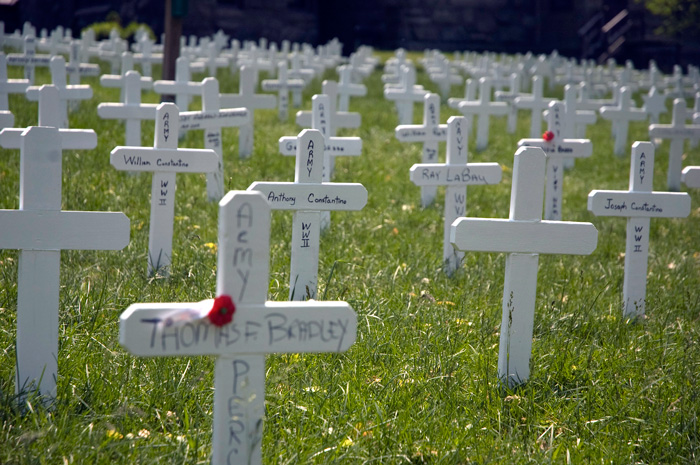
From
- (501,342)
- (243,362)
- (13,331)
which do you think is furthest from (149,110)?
(243,362)

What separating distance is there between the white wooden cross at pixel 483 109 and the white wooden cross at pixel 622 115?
6.92 feet

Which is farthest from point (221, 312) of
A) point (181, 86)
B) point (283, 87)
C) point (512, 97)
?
point (512, 97)

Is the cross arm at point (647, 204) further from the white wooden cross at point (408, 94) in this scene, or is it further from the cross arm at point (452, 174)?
the white wooden cross at point (408, 94)

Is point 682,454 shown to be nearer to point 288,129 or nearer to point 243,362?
point 243,362

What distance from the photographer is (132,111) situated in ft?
24.0

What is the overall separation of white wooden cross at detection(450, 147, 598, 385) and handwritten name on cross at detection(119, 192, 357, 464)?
1.27 m

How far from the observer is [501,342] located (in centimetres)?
343

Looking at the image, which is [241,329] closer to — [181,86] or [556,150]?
[556,150]

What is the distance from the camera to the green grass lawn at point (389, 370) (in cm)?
273

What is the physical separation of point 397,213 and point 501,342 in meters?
3.40

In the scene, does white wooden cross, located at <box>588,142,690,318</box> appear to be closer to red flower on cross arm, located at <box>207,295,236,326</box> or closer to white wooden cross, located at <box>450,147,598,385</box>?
white wooden cross, located at <box>450,147,598,385</box>

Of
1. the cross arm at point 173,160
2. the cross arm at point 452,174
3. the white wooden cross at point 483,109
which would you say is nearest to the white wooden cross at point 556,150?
the cross arm at point 452,174

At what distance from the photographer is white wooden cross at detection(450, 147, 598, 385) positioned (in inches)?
134

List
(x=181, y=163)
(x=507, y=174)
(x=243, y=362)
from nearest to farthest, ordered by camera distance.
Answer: (x=243, y=362) < (x=181, y=163) < (x=507, y=174)
